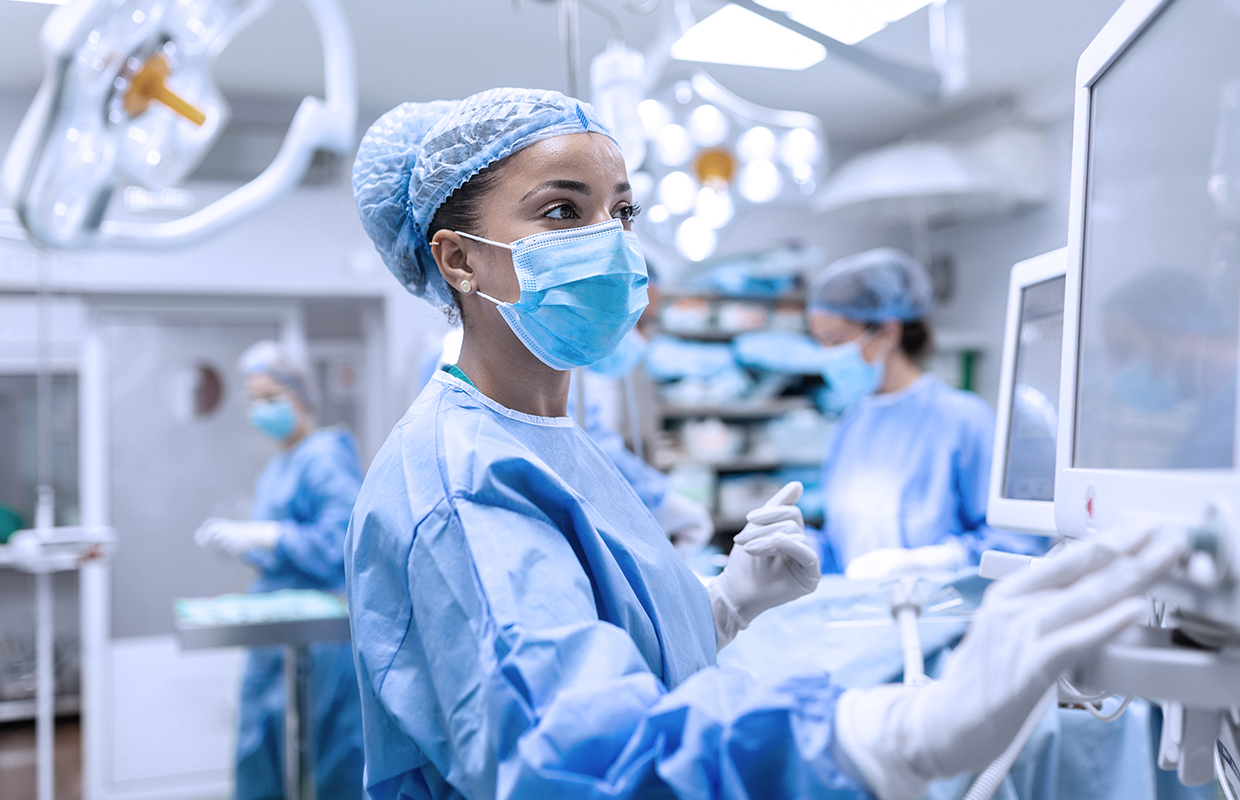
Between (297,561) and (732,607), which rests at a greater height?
(732,607)

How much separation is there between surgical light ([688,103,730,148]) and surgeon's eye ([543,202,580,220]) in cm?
151

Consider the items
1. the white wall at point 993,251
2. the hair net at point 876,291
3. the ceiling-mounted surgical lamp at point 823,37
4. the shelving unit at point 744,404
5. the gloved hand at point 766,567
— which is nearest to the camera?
the gloved hand at point 766,567

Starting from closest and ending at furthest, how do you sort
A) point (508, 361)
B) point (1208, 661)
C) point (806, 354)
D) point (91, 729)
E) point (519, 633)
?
1. point (1208, 661)
2. point (519, 633)
3. point (508, 361)
4. point (91, 729)
5. point (806, 354)

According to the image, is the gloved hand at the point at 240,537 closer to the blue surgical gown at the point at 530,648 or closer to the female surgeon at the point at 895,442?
the female surgeon at the point at 895,442

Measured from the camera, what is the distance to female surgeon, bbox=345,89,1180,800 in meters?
0.65

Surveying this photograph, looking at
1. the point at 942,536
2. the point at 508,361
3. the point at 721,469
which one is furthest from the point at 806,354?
the point at 508,361

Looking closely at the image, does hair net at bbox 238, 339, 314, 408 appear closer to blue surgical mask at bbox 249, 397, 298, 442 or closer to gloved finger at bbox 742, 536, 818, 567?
blue surgical mask at bbox 249, 397, 298, 442

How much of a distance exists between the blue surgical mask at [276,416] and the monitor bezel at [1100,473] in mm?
3042

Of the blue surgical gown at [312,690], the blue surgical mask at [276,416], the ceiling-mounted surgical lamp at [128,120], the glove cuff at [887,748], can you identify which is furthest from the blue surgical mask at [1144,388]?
the blue surgical mask at [276,416]

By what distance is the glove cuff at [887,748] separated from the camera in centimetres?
66

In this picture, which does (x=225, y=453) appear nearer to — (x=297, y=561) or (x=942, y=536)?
(x=297, y=561)

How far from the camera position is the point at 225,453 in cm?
432

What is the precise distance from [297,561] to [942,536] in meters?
2.00

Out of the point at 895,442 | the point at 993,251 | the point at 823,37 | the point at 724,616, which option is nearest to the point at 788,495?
the point at 724,616
